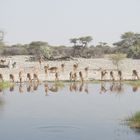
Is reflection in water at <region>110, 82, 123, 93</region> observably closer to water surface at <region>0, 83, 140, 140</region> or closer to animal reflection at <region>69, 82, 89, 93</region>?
water surface at <region>0, 83, 140, 140</region>

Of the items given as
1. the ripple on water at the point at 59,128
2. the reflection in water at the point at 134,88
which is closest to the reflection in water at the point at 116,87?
the reflection in water at the point at 134,88

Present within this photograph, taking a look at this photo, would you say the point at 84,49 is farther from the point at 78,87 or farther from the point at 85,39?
the point at 78,87

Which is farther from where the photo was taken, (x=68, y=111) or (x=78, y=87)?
(x=78, y=87)

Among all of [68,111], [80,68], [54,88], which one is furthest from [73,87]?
[80,68]

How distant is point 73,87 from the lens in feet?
106

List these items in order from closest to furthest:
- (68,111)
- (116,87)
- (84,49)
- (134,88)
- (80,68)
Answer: (68,111), (134,88), (116,87), (80,68), (84,49)

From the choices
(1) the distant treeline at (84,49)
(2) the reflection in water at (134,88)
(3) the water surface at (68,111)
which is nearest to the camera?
(3) the water surface at (68,111)

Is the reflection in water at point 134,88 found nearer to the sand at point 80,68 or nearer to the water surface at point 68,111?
the water surface at point 68,111

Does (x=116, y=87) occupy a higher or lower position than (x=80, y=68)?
lower

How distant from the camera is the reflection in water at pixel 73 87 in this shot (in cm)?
3042

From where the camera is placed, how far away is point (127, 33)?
79.4 m

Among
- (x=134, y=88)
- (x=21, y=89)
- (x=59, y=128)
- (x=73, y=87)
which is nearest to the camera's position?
(x=59, y=128)

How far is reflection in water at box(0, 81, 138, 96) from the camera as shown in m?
30.4

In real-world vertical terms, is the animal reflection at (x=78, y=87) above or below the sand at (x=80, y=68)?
below
